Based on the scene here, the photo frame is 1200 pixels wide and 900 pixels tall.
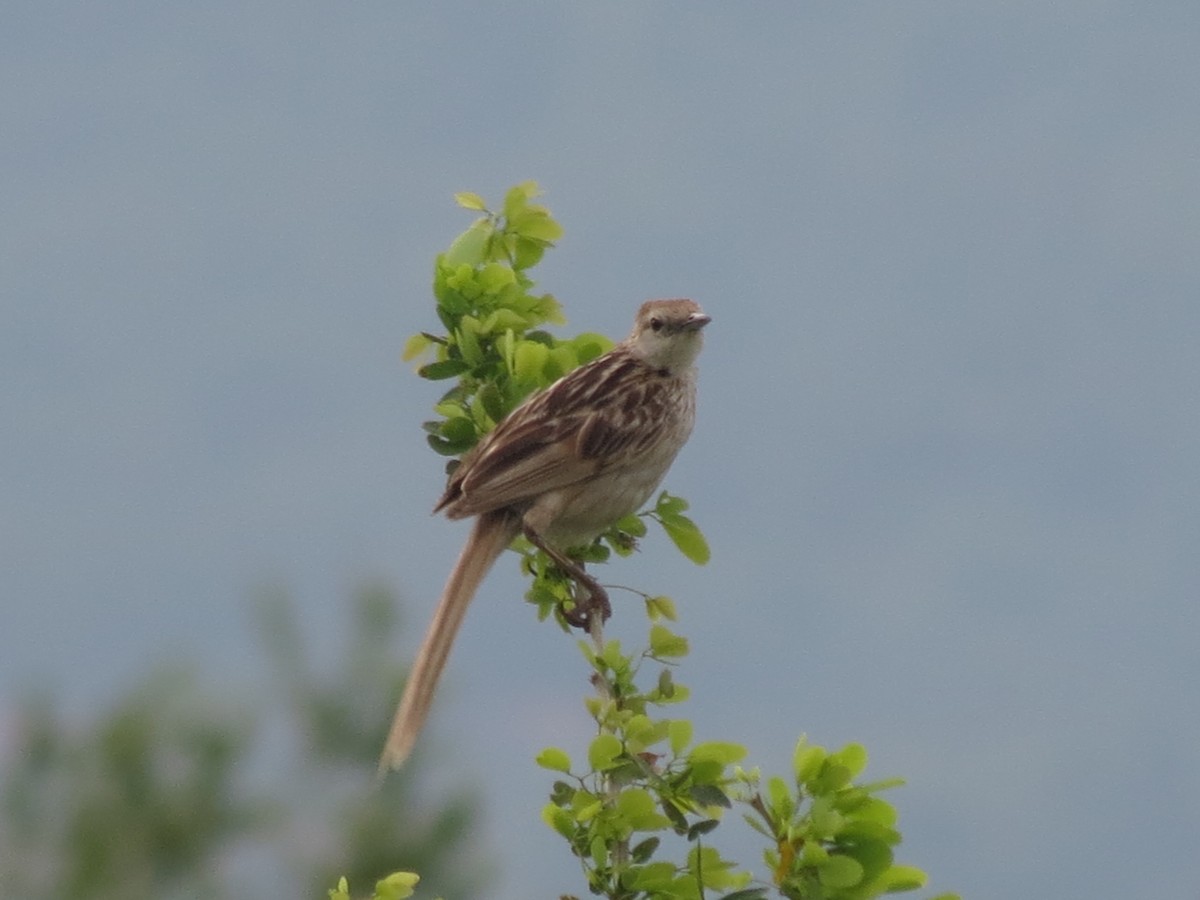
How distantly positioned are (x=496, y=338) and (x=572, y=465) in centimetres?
107

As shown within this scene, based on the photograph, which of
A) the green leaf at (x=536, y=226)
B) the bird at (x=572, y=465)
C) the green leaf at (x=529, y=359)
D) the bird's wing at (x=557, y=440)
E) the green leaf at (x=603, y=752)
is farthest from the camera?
the bird's wing at (x=557, y=440)

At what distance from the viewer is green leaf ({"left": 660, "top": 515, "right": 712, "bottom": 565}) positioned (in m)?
4.99

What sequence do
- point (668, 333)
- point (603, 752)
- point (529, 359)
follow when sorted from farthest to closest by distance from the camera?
point (668, 333) → point (529, 359) → point (603, 752)

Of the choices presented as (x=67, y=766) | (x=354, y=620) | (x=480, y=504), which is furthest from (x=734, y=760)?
(x=67, y=766)

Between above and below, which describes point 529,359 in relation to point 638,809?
above

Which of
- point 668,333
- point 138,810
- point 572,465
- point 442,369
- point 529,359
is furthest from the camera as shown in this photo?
point 138,810

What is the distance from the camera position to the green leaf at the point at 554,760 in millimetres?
3633

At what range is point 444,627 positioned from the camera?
5.25 meters

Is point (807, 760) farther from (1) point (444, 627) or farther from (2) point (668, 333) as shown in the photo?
(2) point (668, 333)

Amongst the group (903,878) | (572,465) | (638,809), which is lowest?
(903,878)

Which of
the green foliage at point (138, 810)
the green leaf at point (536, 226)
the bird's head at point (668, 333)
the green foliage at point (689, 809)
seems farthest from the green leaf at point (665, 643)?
the green foliage at point (138, 810)

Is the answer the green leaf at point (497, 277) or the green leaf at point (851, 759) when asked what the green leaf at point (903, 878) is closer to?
the green leaf at point (851, 759)

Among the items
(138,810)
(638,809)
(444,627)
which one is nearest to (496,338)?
(444,627)

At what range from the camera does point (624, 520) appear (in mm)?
5750
